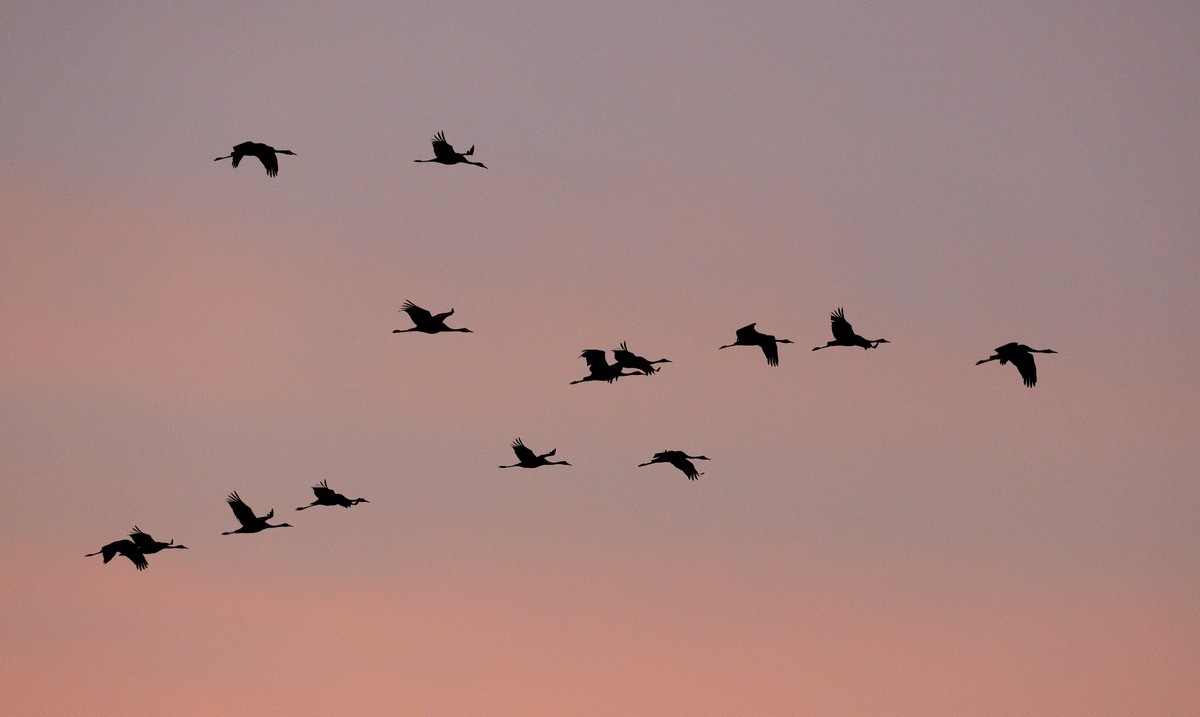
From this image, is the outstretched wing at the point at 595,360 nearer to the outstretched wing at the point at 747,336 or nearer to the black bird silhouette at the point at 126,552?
the outstretched wing at the point at 747,336

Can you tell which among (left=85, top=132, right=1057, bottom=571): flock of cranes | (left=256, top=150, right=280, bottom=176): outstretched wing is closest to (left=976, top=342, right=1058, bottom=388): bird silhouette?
(left=85, top=132, right=1057, bottom=571): flock of cranes

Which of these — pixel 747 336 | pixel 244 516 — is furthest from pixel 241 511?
pixel 747 336

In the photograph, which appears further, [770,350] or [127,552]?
[770,350]

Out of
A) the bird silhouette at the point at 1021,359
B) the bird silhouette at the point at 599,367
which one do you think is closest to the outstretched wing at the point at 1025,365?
the bird silhouette at the point at 1021,359

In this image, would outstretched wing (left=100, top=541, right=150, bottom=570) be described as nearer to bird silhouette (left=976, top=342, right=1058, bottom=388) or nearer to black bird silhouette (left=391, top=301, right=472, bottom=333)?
black bird silhouette (left=391, top=301, right=472, bottom=333)

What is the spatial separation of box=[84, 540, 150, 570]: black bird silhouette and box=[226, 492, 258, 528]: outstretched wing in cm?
279

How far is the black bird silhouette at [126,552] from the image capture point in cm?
4659

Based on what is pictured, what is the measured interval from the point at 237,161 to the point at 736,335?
48.2ft

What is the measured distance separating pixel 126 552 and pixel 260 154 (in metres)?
11.4

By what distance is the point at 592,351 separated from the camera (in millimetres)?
49406

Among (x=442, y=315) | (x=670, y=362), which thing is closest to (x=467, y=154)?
(x=442, y=315)

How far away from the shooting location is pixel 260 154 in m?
50.0

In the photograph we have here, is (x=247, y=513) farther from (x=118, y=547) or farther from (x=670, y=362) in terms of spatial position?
(x=670, y=362)

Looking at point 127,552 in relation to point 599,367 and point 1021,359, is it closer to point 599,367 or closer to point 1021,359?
point 599,367
